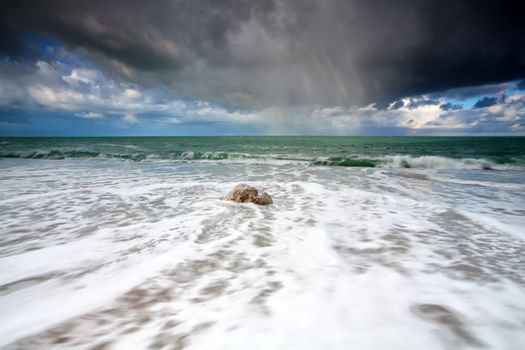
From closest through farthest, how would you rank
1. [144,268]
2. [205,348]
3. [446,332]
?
[205,348] → [446,332] → [144,268]

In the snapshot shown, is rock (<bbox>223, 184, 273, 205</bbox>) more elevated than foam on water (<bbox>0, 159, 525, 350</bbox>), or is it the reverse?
rock (<bbox>223, 184, 273, 205</bbox>)

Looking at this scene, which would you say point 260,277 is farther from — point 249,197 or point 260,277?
point 249,197

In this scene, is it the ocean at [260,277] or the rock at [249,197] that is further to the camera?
the rock at [249,197]

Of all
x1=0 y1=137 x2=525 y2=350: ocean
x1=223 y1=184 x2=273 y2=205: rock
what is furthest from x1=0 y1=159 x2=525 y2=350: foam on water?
x1=223 y1=184 x2=273 y2=205: rock

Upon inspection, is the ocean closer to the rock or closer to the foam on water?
the foam on water

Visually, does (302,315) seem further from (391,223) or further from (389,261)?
(391,223)

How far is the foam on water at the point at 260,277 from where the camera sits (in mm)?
2045

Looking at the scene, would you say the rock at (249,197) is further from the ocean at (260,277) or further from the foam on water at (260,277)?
the foam on water at (260,277)

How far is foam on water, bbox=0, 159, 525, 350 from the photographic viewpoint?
204 centimetres

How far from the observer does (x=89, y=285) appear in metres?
2.78

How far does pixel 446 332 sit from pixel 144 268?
3.11 metres

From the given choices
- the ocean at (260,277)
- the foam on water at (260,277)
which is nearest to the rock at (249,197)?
the ocean at (260,277)

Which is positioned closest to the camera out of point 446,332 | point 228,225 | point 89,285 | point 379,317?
point 446,332

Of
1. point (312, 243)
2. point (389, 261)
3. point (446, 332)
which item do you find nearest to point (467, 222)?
point (389, 261)
